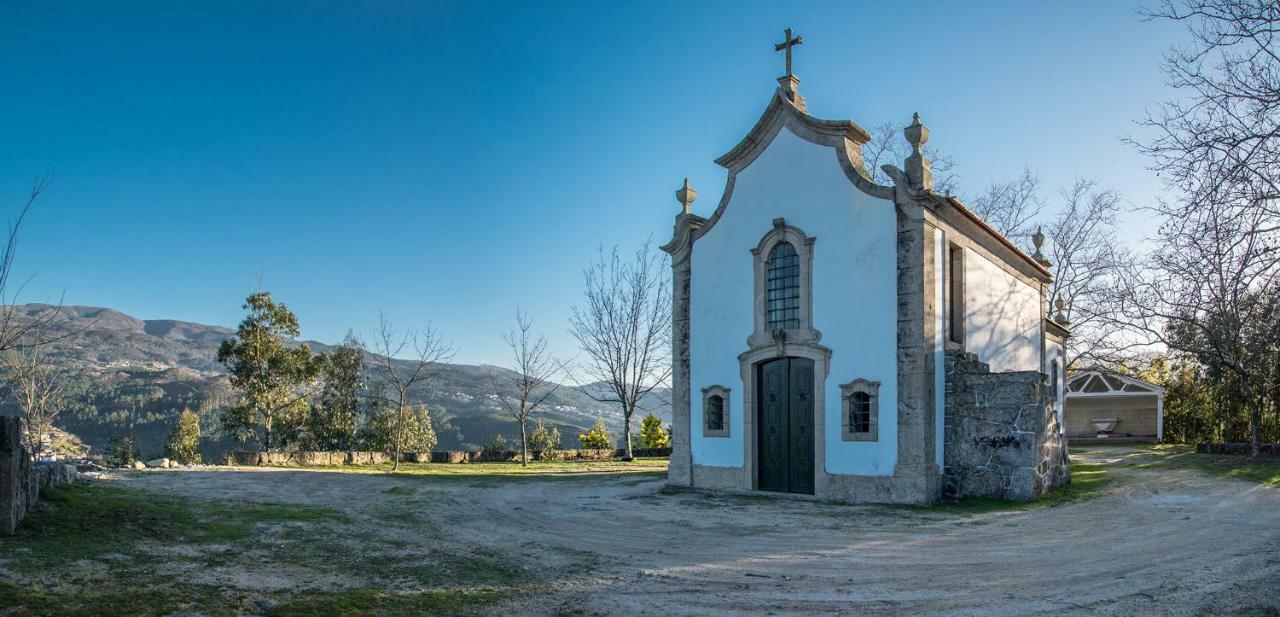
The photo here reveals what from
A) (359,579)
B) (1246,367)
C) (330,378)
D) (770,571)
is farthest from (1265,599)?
(330,378)

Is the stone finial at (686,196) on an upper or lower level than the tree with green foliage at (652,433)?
upper

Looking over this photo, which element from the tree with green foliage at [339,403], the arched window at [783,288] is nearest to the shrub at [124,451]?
the tree with green foliage at [339,403]

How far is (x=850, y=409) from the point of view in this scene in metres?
15.2

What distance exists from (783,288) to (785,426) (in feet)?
9.80

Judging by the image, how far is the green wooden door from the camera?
15.8 m

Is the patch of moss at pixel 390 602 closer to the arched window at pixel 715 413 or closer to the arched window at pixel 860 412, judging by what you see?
the arched window at pixel 860 412

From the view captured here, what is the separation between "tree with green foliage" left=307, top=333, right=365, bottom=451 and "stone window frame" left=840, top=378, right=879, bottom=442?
76.6 feet

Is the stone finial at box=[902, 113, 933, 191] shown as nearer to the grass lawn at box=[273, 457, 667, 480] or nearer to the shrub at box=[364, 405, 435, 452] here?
the grass lawn at box=[273, 457, 667, 480]

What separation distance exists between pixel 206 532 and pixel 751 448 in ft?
35.1

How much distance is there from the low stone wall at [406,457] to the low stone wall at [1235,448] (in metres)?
19.3

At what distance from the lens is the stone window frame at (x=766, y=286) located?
1608 centimetres

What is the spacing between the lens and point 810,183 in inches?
642

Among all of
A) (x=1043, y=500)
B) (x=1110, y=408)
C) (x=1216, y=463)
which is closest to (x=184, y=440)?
(x=1043, y=500)

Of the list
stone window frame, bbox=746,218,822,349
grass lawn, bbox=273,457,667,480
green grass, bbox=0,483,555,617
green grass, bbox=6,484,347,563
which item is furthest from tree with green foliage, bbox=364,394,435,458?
green grass, bbox=0,483,555,617
